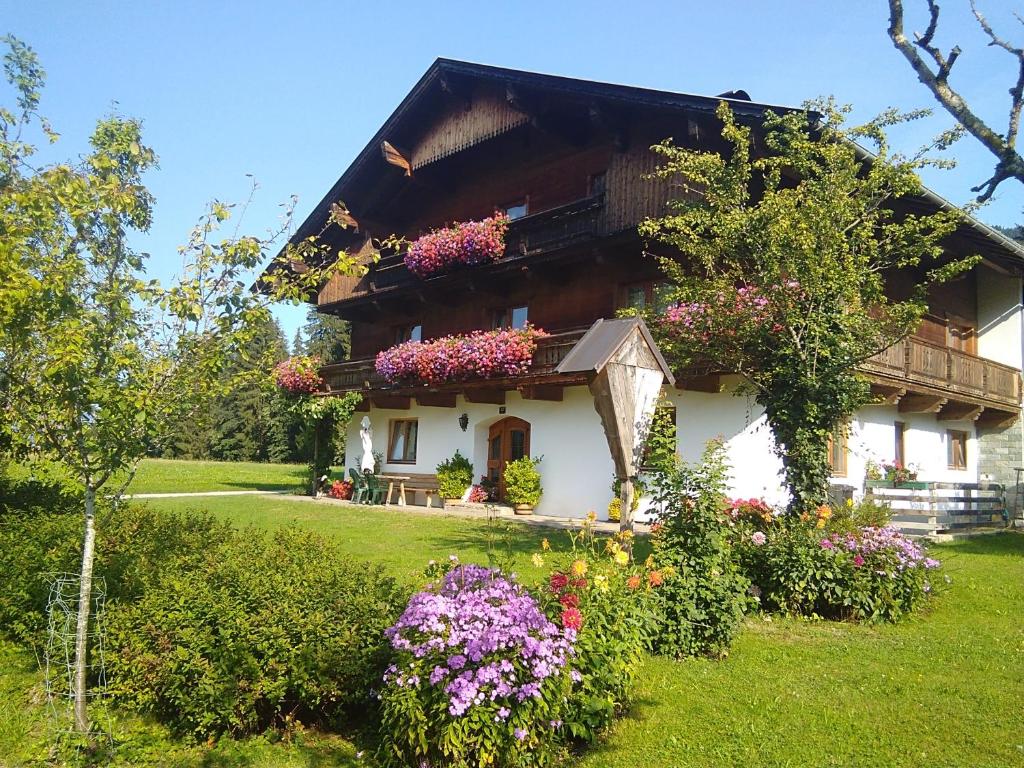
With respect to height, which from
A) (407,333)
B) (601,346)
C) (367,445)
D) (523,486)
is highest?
(407,333)

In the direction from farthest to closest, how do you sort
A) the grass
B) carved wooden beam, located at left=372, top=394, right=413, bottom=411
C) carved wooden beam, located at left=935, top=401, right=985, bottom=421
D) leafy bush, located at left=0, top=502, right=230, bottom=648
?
carved wooden beam, located at left=372, top=394, right=413, bottom=411, carved wooden beam, located at left=935, top=401, right=985, bottom=421, leafy bush, located at left=0, top=502, right=230, bottom=648, the grass

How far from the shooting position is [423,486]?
62.2 ft

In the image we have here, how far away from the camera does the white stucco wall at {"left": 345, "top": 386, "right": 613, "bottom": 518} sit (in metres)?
15.4

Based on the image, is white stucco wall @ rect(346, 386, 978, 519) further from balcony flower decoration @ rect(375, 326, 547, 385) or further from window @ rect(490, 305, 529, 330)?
window @ rect(490, 305, 529, 330)

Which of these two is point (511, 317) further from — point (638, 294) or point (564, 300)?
point (638, 294)

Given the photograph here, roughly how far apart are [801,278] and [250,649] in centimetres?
741

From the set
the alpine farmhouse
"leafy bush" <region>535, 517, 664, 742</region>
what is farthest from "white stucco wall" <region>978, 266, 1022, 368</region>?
→ "leafy bush" <region>535, 517, 664, 742</region>

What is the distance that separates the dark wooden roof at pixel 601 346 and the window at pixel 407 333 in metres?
14.9

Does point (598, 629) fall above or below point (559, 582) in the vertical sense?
below

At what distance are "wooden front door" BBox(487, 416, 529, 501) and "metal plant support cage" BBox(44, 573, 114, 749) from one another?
40.9 feet

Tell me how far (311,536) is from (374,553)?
3252mm

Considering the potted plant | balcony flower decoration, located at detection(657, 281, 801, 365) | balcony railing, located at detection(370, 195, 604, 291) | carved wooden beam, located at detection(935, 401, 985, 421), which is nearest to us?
balcony flower decoration, located at detection(657, 281, 801, 365)

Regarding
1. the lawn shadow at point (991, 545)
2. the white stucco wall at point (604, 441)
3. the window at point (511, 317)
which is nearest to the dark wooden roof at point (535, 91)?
the white stucco wall at point (604, 441)

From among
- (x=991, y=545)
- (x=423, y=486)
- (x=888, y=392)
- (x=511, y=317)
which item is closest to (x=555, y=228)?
(x=511, y=317)
